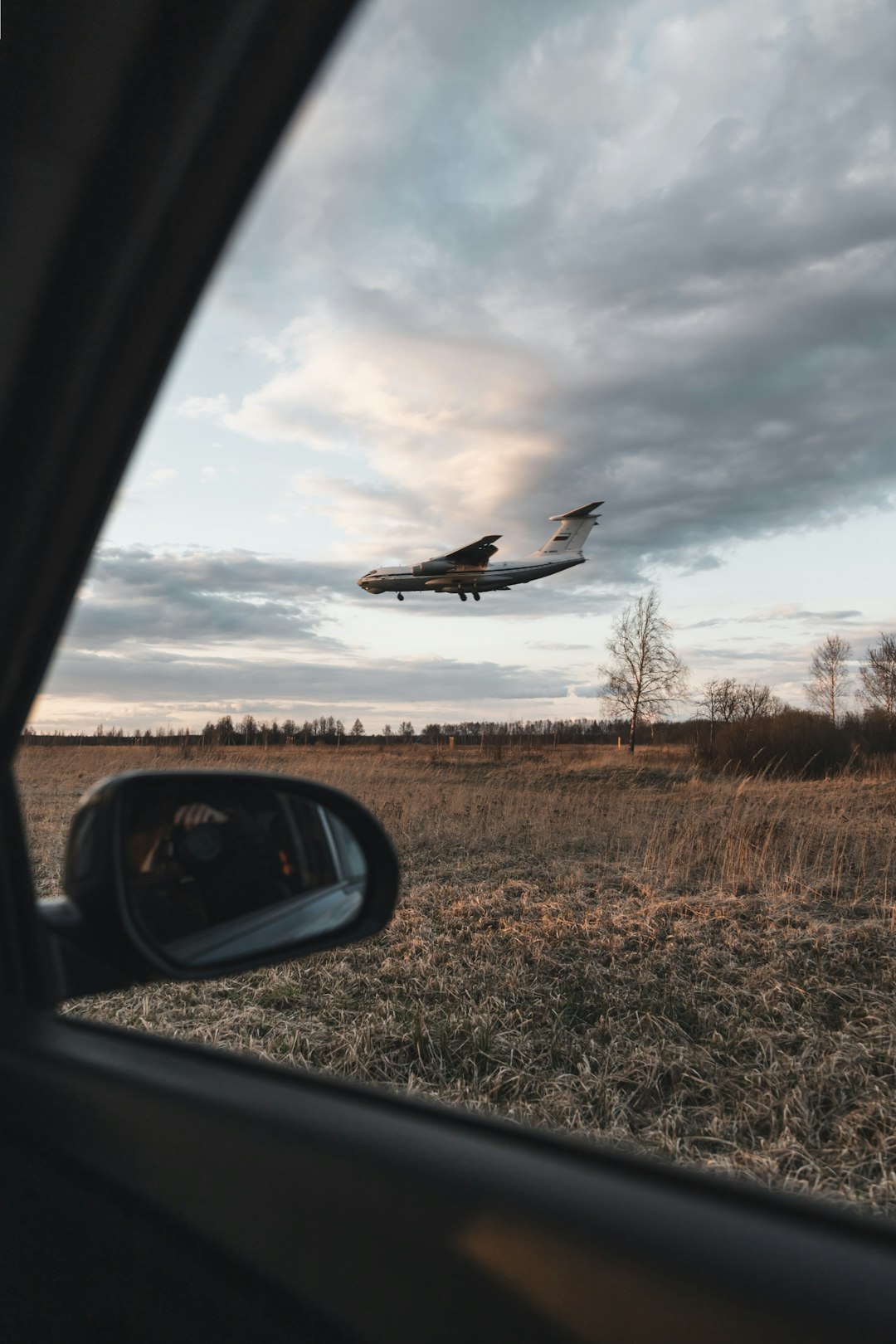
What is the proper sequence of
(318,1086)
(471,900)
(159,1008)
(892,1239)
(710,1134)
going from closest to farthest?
(892,1239) < (318,1086) < (710,1134) < (159,1008) < (471,900)

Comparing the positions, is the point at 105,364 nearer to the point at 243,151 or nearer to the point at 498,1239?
the point at 243,151

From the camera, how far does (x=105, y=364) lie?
113cm

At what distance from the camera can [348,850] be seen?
1.48m

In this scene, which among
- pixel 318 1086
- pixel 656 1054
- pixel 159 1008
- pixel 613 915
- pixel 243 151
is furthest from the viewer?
pixel 613 915

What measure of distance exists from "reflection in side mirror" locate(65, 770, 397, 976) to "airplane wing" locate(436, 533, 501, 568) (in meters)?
28.8

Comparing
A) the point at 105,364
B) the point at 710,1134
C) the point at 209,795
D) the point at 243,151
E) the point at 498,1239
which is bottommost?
the point at 710,1134

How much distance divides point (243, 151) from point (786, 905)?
7256 millimetres

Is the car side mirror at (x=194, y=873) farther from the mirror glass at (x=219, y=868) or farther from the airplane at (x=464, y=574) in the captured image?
the airplane at (x=464, y=574)

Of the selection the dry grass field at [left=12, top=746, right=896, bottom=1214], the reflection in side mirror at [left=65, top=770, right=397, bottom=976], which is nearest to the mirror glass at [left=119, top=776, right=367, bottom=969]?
the reflection in side mirror at [left=65, top=770, right=397, bottom=976]

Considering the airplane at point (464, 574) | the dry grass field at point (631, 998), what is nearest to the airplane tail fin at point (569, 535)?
the airplane at point (464, 574)

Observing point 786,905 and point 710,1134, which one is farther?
point 786,905

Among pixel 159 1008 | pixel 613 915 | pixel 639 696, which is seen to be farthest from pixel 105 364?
pixel 639 696

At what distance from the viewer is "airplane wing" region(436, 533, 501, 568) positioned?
98.2 ft

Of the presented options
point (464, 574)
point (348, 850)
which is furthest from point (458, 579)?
point (348, 850)
